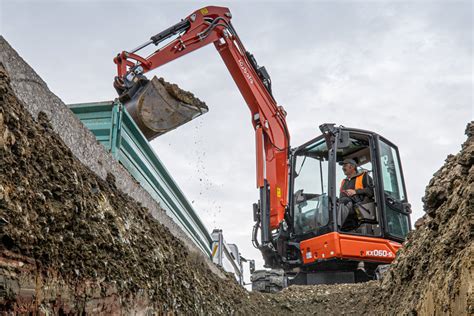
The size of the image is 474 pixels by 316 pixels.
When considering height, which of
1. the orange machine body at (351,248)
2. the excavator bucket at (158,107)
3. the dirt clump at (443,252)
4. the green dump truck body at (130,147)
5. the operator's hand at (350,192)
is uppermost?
the excavator bucket at (158,107)

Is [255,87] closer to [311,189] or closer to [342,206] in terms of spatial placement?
[311,189]

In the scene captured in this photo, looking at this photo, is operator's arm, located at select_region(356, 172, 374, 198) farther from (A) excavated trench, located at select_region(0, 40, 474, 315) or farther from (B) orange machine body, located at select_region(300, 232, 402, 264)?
(A) excavated trench, located at select_region(0, 40, 474, 315)

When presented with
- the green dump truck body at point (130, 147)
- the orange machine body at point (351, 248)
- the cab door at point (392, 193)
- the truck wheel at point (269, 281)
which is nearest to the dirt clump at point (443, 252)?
the orange machine body at point (351, 248)

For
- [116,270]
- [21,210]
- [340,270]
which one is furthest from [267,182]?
[21,210]

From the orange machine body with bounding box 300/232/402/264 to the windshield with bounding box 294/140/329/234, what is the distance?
0.25 metres

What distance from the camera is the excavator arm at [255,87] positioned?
22.4 feet

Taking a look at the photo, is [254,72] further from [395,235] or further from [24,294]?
[24,294]

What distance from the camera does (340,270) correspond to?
6668 millimetres

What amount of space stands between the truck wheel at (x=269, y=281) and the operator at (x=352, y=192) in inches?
39.5

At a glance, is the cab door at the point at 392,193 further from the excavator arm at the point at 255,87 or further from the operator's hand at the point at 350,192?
the excavator arm at the point at 255,87

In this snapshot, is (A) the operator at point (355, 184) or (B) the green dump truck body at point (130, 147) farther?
(A) the operator at point (355, 184)

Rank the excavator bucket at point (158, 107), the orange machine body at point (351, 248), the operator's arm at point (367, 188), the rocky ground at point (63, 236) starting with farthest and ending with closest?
the operator's arm at point (367, 188) < the orange machine body at point (351, 248) < the excavator bucket at point (158, 107) < the rocky ground at point (63, 236)

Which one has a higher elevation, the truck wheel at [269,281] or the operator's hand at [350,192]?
the operator's hand at [350,192]

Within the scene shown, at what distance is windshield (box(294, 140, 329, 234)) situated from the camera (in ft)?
Result: 21.6
